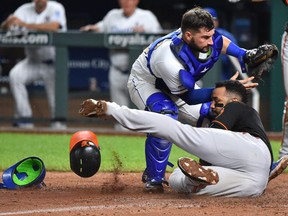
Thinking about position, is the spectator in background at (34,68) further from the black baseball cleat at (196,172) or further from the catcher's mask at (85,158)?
the black baseball cleat at (196,172)

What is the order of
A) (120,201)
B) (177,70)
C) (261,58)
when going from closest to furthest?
(120,201)
(177,70)
(261,58)

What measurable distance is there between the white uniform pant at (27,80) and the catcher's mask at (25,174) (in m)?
5.71

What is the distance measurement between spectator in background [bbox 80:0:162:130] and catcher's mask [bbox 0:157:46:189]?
555 cm

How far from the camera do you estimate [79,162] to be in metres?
6.82

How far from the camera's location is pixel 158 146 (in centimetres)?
699

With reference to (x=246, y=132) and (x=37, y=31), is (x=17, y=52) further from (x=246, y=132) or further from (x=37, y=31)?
(x=246, y=132)

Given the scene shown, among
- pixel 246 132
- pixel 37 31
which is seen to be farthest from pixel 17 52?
pixel 246 132

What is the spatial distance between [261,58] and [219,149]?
1060 millimetres

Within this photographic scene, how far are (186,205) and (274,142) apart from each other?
5665mm

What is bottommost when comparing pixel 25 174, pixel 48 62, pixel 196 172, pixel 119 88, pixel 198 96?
pixel 119 88

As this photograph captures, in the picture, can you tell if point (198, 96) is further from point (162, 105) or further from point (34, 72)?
point (34, 72)

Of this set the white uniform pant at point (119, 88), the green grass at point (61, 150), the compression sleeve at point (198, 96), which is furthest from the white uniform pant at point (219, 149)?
the white uniform pant at point (119, 88)

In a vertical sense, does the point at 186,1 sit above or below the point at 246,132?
below

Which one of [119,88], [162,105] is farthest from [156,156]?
[119,88]
